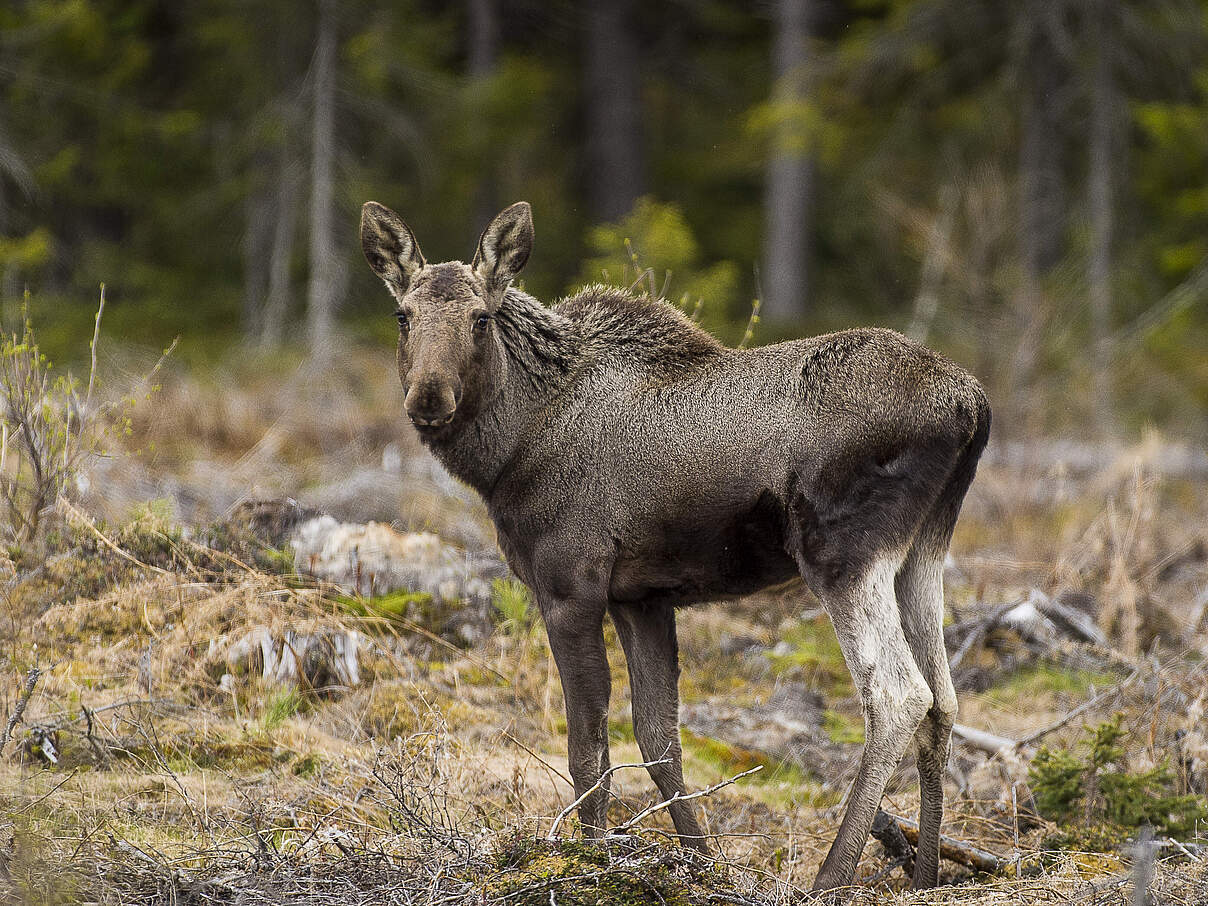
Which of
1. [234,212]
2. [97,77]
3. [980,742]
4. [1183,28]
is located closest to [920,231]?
[1183,28]

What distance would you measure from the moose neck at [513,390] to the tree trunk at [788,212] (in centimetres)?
1655

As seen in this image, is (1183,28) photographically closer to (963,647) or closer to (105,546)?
(963,647)

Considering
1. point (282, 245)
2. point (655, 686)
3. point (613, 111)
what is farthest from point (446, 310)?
point (613, 111)

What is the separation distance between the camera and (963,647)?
7.92 meters

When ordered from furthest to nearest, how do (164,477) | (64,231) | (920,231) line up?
1. (64,231)
2. (920,231)
3. (164,477)

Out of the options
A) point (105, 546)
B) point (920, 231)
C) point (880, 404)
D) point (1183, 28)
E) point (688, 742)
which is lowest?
point (688, 742)

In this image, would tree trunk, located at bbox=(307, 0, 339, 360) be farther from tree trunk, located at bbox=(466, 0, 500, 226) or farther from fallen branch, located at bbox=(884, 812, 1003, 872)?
fallen branch, located at bbox=(884, 812, 1003, 872)

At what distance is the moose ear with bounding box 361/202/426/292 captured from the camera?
5824 millimetres

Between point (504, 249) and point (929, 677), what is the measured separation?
281cm

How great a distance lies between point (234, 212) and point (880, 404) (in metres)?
19.8

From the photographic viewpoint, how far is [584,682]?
17.6 feet

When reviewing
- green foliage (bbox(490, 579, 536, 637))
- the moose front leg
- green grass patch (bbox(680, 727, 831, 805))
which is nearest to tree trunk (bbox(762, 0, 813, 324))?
green foliage (bbox(490, 579, 536, 637))

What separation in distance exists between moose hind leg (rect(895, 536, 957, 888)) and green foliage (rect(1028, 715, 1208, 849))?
0.83 meters

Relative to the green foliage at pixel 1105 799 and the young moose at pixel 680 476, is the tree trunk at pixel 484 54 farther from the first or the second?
the green foliage at pixel 1105 799
